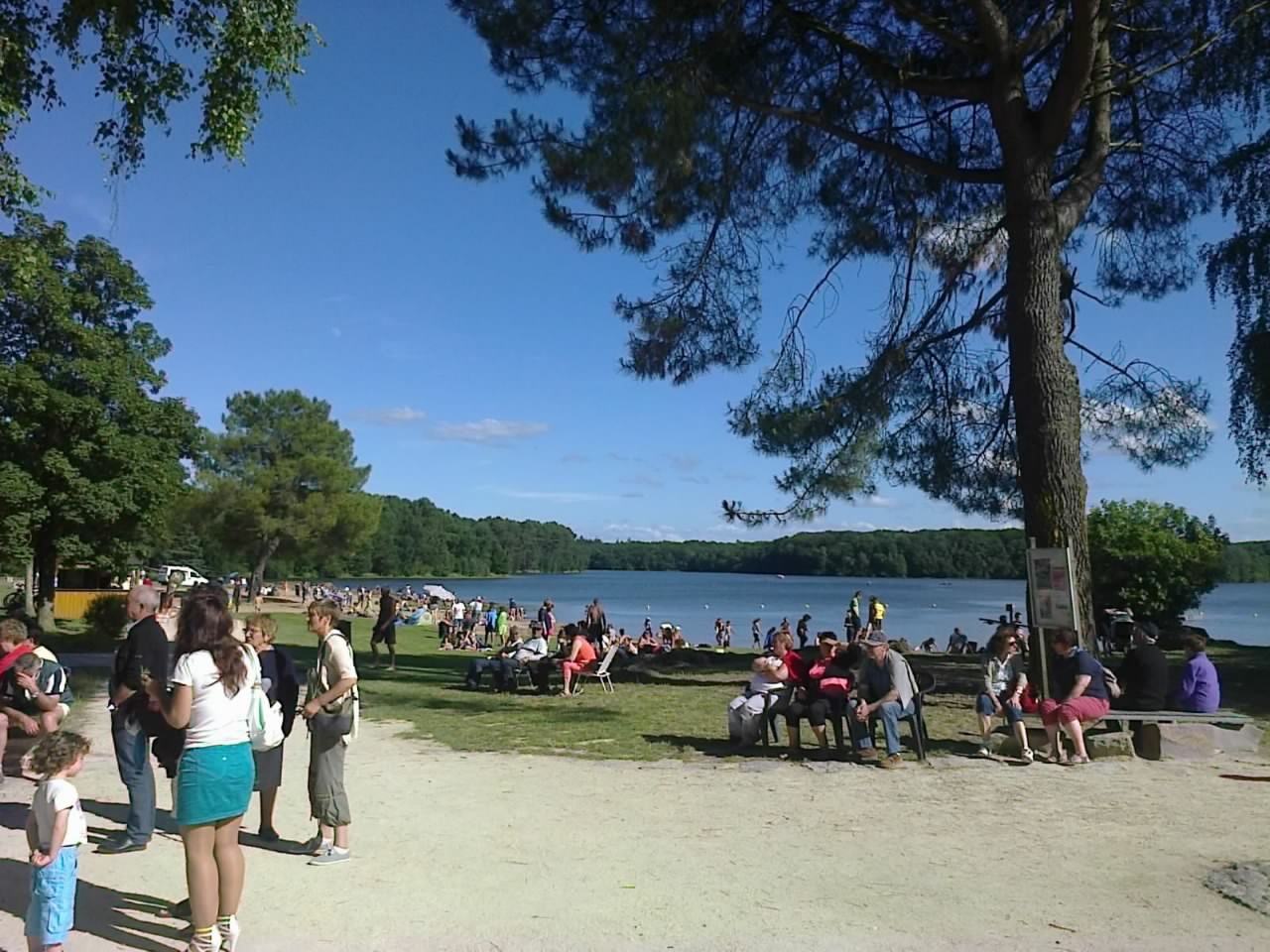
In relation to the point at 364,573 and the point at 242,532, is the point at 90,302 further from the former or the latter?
the point at 364,573

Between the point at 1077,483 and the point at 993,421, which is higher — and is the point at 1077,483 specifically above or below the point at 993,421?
below

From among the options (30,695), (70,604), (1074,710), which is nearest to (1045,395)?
(1074,710)

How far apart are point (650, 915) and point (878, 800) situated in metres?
2.73

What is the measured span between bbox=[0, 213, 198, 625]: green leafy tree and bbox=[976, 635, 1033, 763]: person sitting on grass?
1712 cm

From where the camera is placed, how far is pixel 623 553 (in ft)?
573

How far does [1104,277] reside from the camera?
525 inches

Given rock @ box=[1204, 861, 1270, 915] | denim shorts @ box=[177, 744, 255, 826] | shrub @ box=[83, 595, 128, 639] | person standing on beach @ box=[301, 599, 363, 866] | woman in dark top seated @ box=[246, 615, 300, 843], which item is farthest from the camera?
shrub @ box=[83, 595, 128, 639]

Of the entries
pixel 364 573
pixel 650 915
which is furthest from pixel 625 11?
pixel 364 573

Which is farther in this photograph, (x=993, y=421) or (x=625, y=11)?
(x=993, y=421)

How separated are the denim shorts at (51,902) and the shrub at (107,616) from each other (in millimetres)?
16792

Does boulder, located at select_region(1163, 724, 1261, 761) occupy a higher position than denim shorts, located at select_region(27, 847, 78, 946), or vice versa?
denim shorts, located at select_region(27, 847, 78, 946)

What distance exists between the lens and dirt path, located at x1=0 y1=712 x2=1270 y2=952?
4.02 m

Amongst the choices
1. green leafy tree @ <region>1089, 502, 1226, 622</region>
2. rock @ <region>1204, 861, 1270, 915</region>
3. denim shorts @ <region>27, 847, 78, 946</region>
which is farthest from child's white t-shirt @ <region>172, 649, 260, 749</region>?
green leafy tree @ <region>1089, 502, 1226, 622</region>

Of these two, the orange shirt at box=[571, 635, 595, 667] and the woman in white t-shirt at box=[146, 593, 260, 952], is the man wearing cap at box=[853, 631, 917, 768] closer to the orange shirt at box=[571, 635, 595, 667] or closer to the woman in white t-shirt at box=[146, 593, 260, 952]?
the woman in white t-shirt at box=[146, 593, 260, 952]
